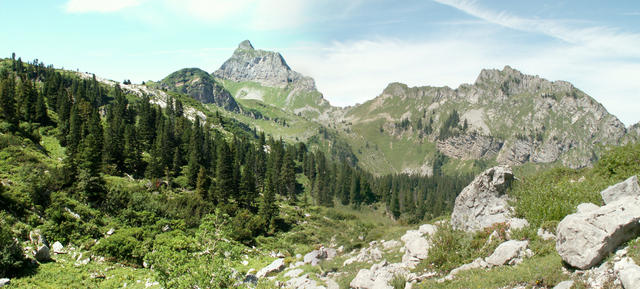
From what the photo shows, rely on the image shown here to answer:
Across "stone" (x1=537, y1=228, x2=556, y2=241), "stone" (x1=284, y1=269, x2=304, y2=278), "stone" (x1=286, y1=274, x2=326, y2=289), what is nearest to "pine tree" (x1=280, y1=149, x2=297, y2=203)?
"stone" (x1=284, y1=269, x2=304, y2=278)

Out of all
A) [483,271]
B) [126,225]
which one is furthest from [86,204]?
[483,271]

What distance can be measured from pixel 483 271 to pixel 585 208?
5719 millimetres

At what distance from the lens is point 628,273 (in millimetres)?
9445

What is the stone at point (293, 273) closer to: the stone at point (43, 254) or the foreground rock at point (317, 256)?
the foreground rock at point (317, 256)

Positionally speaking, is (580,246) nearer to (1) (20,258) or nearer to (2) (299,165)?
(1) (20,258)

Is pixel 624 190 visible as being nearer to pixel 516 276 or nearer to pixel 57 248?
pixel 516 276

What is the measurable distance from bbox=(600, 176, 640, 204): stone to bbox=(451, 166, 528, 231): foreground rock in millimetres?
7763

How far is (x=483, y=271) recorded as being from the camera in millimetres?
16203

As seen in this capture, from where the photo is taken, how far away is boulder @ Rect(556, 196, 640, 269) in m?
11.7

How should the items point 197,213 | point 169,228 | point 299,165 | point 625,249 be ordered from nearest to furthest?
point 625,249 < point 169,228 < point 197,213 < point 299,165

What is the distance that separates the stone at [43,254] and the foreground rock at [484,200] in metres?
34.1

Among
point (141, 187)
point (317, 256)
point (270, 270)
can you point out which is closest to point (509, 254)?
point (270, 270)

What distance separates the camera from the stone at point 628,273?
9.12 meters

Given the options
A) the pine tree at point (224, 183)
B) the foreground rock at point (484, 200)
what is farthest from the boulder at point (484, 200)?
the pine tree at point (224, 183)
